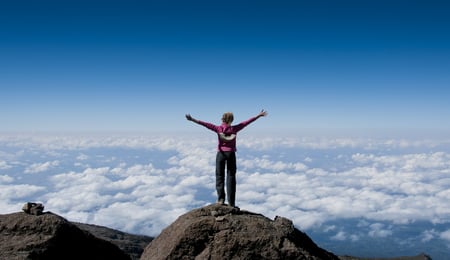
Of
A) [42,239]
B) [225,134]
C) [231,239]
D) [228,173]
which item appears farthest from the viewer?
[228,173]

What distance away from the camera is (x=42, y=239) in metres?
15.6

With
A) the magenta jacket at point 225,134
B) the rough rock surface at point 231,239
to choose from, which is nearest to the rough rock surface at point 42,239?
the rough rock surface at point 231,239

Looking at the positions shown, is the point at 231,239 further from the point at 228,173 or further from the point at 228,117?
the point at 228,117

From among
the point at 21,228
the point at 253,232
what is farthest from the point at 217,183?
the point at 21,228

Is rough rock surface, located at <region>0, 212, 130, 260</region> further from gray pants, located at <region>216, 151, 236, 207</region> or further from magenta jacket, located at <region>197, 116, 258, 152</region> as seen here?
magenta jacket, located at <region>197, 116, 258, 152</region>

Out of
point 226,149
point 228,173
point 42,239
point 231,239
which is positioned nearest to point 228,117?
point 226,149

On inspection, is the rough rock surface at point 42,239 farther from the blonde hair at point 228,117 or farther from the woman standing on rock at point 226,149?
the blonde hair at point 228,117

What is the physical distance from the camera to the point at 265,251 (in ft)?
44.2

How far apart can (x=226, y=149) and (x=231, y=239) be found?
4.16 metres

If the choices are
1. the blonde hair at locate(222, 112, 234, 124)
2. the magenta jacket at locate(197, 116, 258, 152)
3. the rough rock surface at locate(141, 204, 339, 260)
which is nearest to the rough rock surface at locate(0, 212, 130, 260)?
the rough rock surface at locate(141, 204, 339, 260)

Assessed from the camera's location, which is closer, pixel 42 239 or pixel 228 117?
pixel 42 239

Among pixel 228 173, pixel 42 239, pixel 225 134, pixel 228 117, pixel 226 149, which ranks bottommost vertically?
pixel 42 239

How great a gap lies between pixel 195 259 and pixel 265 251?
2555mm

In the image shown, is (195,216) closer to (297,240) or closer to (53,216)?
(297,240)
